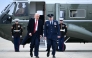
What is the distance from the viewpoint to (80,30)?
1767 cm

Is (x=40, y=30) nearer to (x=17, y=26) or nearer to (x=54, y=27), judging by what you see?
(x=54, y=27)

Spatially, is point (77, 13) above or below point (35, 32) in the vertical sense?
above

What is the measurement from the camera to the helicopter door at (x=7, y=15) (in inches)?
699

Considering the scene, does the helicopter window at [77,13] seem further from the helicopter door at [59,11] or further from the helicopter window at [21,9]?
the helicopter window at [21,9]

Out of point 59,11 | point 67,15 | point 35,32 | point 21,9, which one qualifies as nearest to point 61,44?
point 67,15

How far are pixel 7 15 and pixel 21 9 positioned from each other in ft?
2.45

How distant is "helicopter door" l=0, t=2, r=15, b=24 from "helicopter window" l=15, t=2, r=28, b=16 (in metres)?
0.26

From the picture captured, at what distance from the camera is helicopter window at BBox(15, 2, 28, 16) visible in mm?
17750

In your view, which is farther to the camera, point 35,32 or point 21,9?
point 21,9

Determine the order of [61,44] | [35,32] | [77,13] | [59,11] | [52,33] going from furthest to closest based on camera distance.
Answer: [77,13], [59,11], [61,44], [52,33], [35,32]

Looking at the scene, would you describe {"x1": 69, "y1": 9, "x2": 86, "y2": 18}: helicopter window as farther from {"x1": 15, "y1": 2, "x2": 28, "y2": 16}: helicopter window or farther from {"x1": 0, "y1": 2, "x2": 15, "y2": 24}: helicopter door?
{"x1": 0, "y1": 2, "x2": 15, "y2": 24}: helicopter door

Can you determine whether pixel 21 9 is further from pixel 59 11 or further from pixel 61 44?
pixel 61 44

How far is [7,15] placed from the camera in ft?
58.6

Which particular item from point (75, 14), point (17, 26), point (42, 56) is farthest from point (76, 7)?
point (42, 56)
